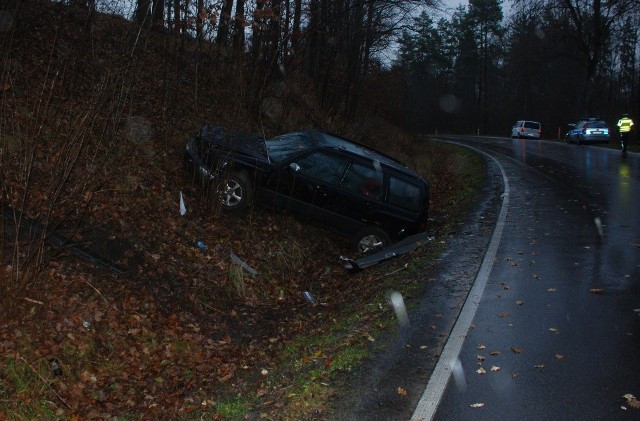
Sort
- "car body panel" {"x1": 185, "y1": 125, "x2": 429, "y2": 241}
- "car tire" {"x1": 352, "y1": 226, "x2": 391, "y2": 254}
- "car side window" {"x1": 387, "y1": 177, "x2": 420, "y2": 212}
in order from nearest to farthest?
"car body panel" {"x1": 185, "y1": 125, "x2": 429, "y2": 241}, "car tire" {"x1": 352, "y1": 226, "x2": 391, "y2": 254}, "car side window" {"x1": 387, "y1": 177, "x2": 420, "y2": 212}

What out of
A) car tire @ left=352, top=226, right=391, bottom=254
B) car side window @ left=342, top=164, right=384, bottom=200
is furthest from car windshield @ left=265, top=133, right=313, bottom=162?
car tire @ left=352, top=226, right=391, bottom=254

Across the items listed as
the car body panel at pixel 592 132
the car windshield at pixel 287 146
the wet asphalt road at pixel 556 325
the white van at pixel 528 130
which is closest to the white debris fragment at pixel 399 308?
the wet asphalt road at pixel 556 325

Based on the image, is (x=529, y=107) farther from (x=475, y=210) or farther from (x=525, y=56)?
(x=475, y=210)

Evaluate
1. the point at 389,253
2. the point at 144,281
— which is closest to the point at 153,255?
the point at 144,281

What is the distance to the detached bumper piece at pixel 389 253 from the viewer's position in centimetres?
1015

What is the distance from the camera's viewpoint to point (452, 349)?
19.2ft

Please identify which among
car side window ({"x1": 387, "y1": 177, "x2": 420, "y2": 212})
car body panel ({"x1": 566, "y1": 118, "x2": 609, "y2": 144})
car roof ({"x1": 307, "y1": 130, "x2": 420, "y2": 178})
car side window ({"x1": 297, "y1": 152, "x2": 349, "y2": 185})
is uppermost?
car body panel ({"x1": 566, "y1": 118, "x2": 609, "y2": 144})

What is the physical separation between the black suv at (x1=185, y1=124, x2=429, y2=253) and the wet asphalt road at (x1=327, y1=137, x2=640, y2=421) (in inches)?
45.7

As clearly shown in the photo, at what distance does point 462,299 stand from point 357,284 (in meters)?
2.19

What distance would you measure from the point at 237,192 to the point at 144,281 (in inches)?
123

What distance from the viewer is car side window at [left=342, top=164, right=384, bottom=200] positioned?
423 inches

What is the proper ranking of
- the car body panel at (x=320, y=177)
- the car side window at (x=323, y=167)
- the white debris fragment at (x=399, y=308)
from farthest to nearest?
the car side window at (x=323, y=167) → the car body panel at (x=320, y=177) → the white debris fragment at (x=399, y=308)

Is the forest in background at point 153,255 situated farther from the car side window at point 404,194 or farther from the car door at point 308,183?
the car side window at point 404,194

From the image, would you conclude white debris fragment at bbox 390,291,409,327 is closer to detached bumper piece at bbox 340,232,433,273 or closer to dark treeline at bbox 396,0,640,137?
detached bumper piece at bbox 340,232,433,273
